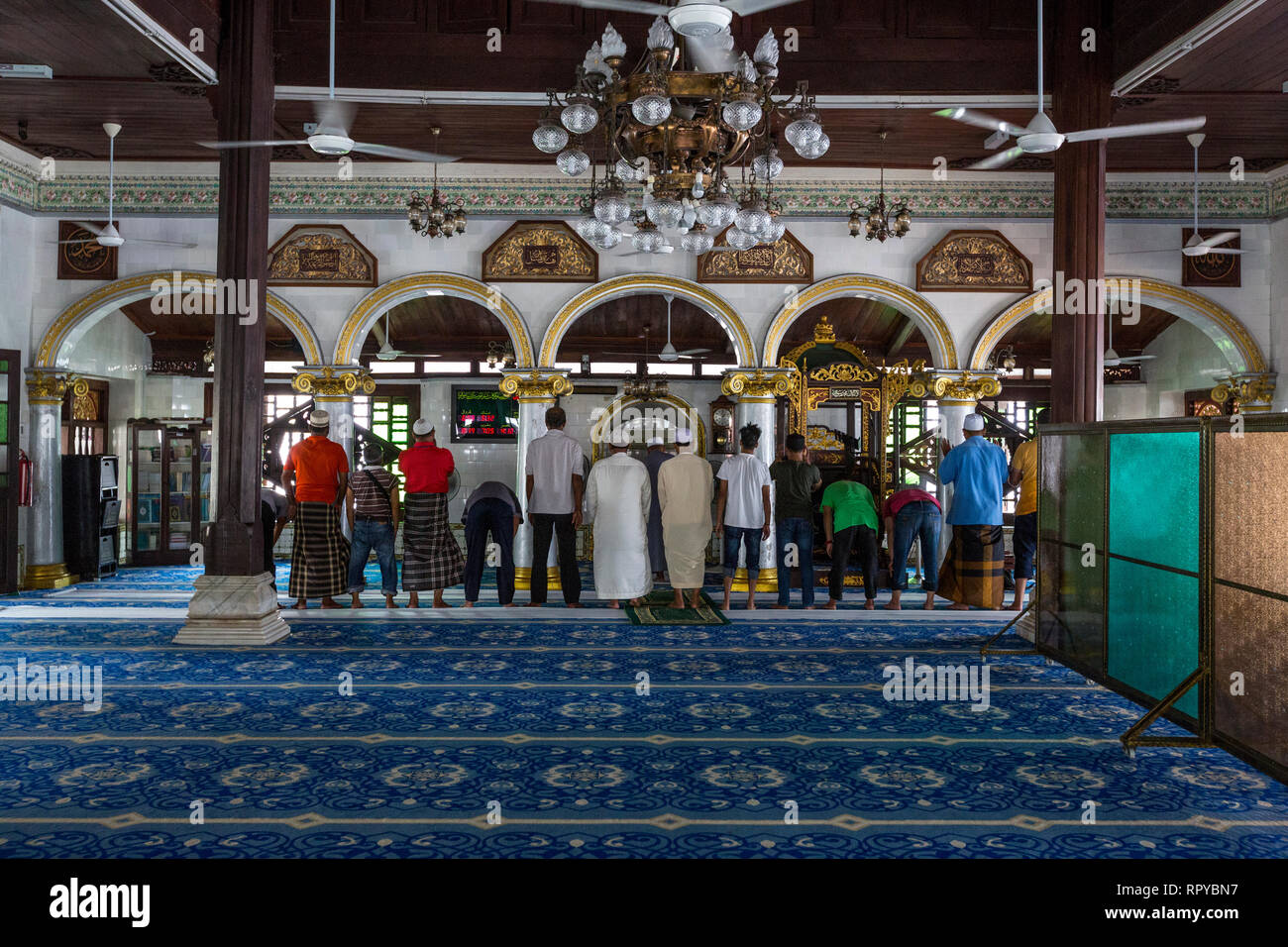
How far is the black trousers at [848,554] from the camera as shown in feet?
23.4

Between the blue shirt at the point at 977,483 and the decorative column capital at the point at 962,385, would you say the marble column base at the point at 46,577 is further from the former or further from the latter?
the decorative column capital at the point at 962,385

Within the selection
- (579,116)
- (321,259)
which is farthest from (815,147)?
(321,259)

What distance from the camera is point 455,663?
16.9ft

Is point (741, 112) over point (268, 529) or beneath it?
over

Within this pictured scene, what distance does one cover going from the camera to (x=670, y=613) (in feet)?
22.7

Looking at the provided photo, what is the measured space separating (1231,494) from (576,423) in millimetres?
10199

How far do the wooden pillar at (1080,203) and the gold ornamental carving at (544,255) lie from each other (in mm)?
4112

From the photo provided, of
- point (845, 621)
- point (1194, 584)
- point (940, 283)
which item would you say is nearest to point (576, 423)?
point (940, 283)

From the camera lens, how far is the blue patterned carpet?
2732 millimetres

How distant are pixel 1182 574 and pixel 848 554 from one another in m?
3.41

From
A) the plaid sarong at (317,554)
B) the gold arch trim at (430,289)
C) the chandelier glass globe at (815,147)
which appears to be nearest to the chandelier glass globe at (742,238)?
the chandelier glass globe at (815,147)

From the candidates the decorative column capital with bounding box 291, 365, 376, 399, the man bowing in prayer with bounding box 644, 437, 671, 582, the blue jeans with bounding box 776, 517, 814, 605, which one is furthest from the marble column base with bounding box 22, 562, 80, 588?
the blue jeans with bounding box 776, 517, 814, 605

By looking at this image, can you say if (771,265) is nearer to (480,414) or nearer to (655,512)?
(655,512)

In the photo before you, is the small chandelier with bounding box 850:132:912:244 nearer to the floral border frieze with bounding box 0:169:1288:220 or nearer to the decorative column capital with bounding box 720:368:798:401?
the floral border frieze with bounding box 0:169:1288:220
